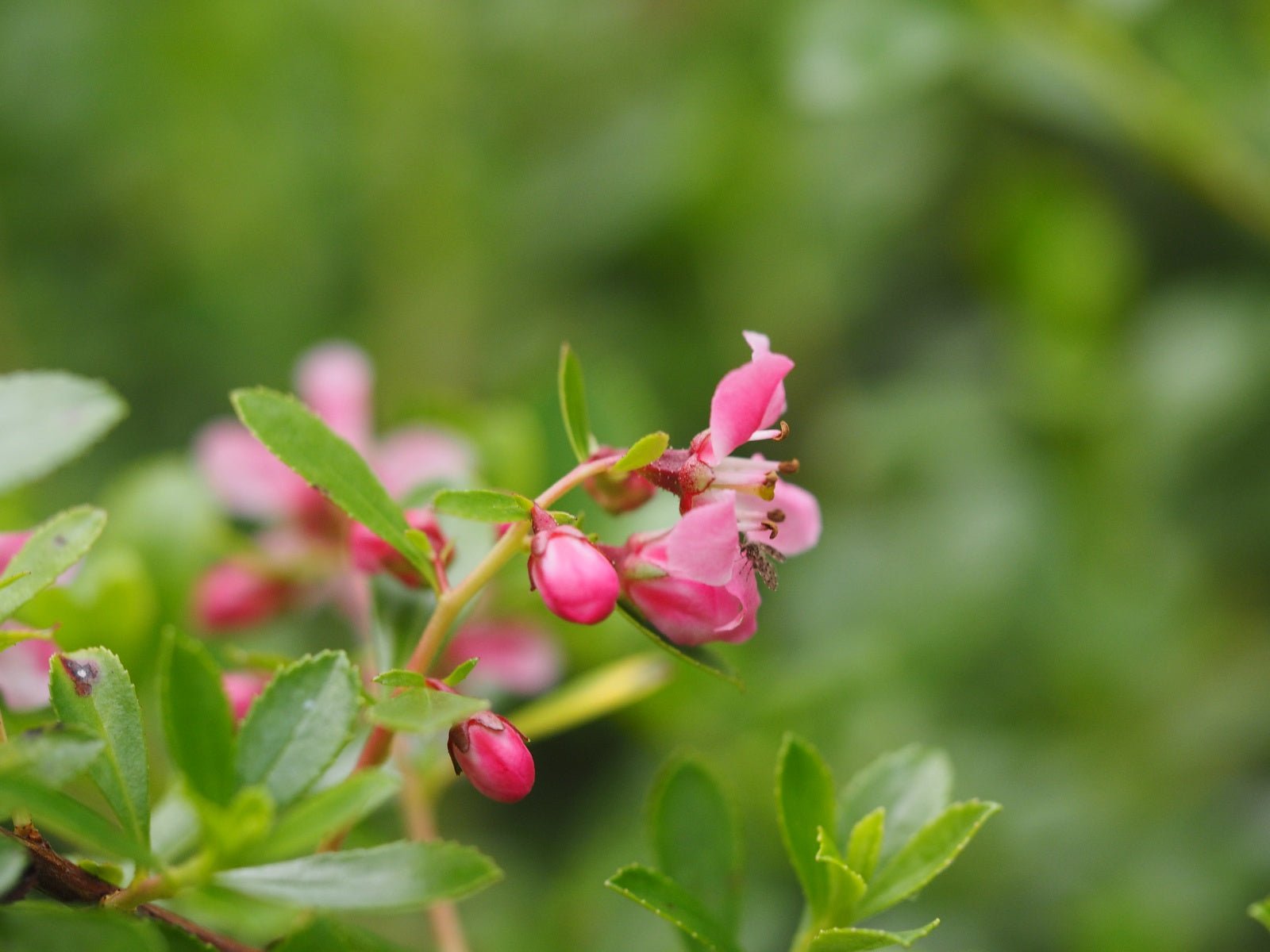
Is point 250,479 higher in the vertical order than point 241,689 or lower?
higher

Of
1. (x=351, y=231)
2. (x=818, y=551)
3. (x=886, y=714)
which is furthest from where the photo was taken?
(x=351, y=231)

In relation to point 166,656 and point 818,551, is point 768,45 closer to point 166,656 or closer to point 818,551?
point 818,551

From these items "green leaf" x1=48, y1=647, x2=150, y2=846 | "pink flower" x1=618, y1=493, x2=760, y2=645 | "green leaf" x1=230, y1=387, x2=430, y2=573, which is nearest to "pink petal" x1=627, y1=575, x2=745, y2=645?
"pink flower" x1=618, y1=493, x2=760, y2=645

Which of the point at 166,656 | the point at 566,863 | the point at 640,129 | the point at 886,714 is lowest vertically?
the point at 166,656

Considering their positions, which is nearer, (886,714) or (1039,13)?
(886,714)

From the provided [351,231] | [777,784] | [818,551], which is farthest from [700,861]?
[351,231]

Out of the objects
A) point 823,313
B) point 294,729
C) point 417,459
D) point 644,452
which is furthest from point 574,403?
point 823,313

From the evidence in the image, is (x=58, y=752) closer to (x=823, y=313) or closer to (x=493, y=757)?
(x=493, y=757)
